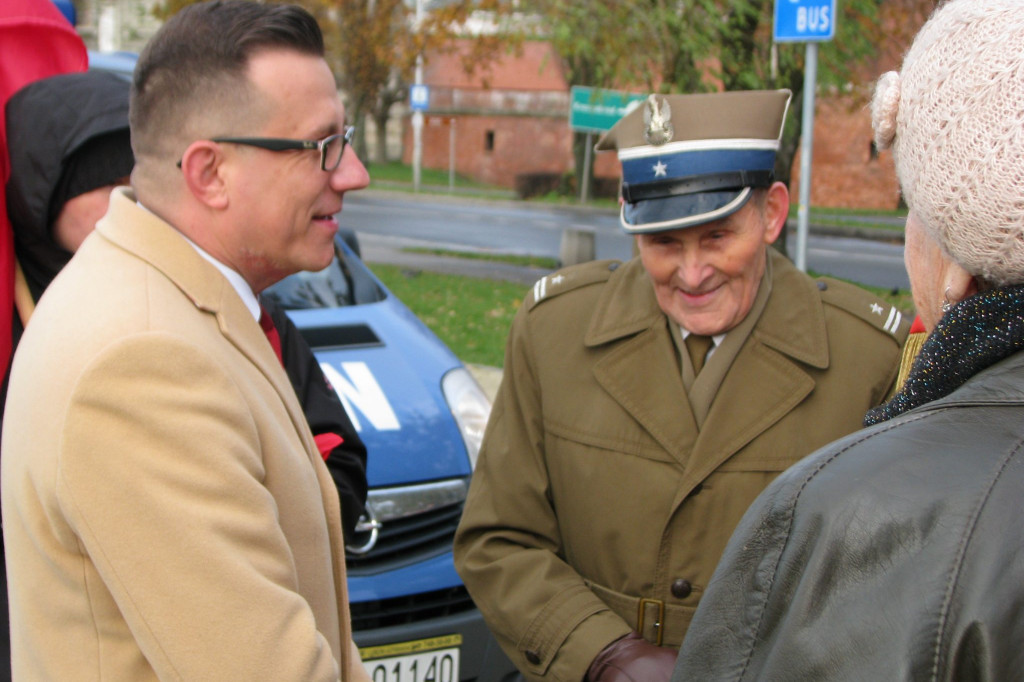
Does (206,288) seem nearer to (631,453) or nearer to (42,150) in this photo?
(42,150)

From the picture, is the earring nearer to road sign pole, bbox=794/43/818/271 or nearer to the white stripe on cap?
the white stripe on cap

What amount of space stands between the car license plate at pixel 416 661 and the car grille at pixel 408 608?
12 centimetres

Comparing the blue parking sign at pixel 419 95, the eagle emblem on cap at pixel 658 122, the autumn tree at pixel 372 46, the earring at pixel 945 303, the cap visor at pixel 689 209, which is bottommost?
the earring at pixel 945 303

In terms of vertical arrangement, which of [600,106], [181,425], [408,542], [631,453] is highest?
[600,106]

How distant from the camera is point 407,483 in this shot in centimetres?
351

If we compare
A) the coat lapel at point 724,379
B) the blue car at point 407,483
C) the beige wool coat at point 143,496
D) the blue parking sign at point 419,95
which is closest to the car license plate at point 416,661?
the blue car at point 407,483

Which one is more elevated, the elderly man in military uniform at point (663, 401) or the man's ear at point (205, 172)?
the man's ear at point (205, 172)

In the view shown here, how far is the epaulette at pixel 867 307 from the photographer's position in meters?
2.27

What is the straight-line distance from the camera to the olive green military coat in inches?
84.4

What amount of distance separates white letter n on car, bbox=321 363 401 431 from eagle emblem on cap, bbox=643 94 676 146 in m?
1.64

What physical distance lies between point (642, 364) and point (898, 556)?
1303 mm

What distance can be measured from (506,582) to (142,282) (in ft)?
3.50

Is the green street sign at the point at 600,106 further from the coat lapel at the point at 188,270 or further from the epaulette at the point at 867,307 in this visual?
the coat lapel at the point at 188,270

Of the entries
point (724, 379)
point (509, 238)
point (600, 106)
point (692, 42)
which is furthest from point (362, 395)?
point (509, 238)
